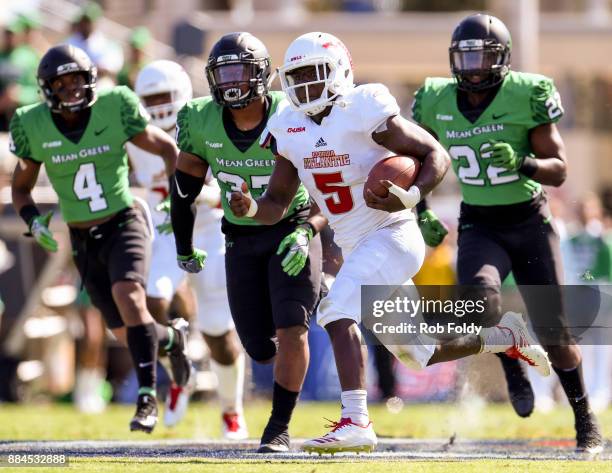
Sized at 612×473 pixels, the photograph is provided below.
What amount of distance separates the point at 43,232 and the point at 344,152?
211 centimetres

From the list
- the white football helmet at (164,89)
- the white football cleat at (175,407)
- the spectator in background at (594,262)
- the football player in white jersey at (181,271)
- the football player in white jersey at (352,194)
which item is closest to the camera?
the football player in white jersey at (352,194)

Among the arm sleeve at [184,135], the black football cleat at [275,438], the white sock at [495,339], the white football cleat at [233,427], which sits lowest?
the white football cleat at [233,427]

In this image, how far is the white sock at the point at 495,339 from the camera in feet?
22.4

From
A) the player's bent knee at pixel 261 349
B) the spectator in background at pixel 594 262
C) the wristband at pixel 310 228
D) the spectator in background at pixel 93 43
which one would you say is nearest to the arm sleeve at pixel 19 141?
the player's bent knee at pixel 261 349

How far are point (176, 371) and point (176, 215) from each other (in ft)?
5.28

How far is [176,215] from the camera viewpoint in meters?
→ 7.47

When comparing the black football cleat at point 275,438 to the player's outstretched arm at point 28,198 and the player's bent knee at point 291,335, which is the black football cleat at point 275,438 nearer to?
the player's bent knee at point 291,335

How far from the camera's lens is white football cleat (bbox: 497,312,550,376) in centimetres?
690

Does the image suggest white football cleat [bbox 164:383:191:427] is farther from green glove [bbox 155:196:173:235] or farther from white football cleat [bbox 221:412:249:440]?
green glove [bbox 155:196:173:235]

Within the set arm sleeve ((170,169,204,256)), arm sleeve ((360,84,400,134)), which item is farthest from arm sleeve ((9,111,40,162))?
arm sleeve ((360,84,400,134))

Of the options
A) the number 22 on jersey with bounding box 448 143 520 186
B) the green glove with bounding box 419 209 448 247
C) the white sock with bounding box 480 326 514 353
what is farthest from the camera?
the green glove with bounding box 419 209 448 247

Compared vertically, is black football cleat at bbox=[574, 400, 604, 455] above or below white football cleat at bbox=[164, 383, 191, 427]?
above

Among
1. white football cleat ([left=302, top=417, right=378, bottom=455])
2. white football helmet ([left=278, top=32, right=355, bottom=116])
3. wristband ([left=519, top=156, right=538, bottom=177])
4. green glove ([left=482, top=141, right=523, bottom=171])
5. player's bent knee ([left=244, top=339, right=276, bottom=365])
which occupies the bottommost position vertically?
white football cleat ([left=302, top=417, right=378, bottom=455])

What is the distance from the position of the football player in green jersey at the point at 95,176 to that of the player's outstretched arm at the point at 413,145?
1.93m
